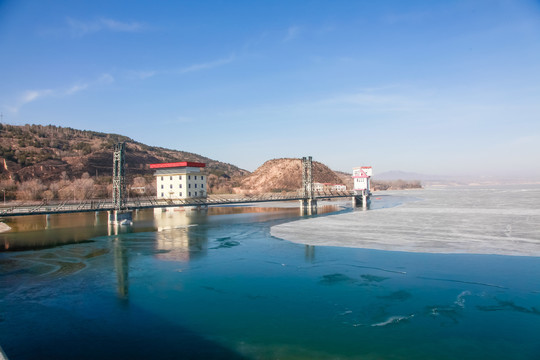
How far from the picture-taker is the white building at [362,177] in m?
67.8

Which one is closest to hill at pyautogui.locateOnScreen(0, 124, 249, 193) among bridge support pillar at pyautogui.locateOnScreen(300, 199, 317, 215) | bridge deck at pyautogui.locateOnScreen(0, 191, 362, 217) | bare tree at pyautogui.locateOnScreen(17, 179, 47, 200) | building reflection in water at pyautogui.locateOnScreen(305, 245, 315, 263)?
bare tree at pyautogui.locateOnScreen(17, 179, 47, 200)

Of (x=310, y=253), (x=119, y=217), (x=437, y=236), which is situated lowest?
(x=310, y=253)

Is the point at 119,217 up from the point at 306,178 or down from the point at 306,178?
down

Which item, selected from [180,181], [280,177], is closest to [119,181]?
[180,181]

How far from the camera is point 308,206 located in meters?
51.3

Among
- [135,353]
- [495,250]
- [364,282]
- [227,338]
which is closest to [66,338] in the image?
[135,353]

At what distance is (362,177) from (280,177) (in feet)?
167

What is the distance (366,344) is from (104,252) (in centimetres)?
1623

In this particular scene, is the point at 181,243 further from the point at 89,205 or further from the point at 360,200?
the point at 360,200

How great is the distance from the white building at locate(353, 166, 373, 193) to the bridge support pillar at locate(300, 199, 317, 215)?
18.5 meters

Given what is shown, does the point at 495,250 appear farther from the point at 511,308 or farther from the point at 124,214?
the point at 124,214

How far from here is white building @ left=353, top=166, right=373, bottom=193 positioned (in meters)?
67.8

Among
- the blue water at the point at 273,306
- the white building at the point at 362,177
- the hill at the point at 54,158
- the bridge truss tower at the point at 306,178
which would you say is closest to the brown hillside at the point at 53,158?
the hill at the point at 54,158

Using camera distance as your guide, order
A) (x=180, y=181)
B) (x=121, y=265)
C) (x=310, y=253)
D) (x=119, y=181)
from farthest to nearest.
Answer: (x=180, y=181) → (x=119, y=181) → (x=310, y=253) → (x=121, y=265)
